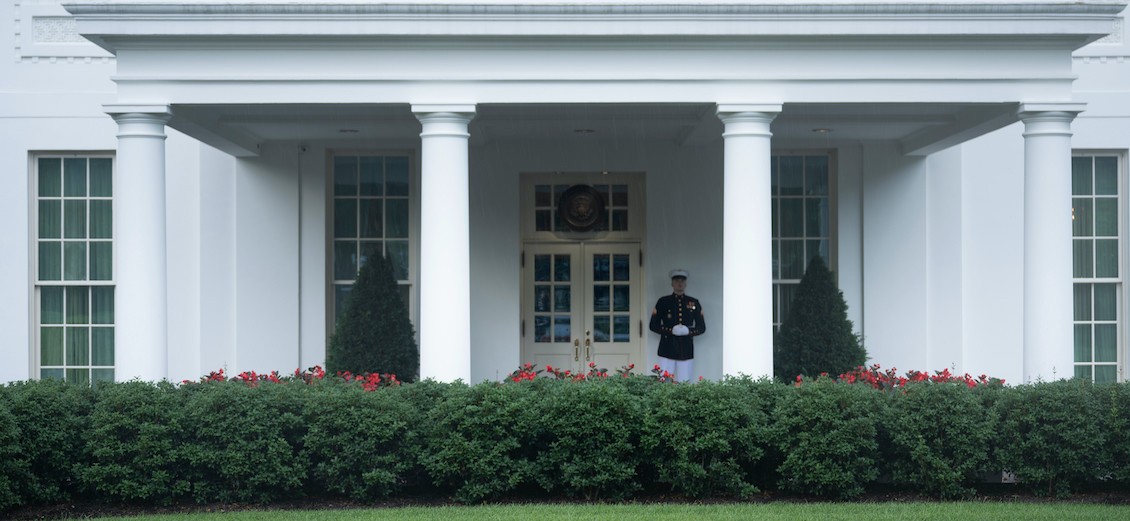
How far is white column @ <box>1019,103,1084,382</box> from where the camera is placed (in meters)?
8.61

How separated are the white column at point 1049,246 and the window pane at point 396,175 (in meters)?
7.24

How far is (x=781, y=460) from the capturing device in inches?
301

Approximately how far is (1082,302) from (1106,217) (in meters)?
1.12

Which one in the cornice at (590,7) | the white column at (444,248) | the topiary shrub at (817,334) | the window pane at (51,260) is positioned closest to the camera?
the cornice at (590,7)

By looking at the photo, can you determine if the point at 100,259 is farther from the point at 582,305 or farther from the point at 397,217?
the point at 582,305

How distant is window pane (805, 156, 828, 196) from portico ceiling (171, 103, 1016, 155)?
1.49 feet

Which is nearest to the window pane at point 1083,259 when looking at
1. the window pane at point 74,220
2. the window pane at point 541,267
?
the window pane at point 541,267

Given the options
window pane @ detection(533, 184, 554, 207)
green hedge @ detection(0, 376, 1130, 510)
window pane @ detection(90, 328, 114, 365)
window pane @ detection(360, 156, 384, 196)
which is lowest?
green hedge @ detection(0, 376, 1130, 510)

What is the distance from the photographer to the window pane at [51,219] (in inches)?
465

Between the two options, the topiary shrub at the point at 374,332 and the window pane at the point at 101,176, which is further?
the window pane at the point at 101,176

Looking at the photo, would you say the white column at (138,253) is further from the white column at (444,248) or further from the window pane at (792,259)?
the window pane at (792,259)

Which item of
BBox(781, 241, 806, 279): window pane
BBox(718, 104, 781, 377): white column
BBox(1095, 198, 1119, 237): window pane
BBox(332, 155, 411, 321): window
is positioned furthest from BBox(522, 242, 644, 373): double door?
BBox(1095, 198, 1119, 237): window pane

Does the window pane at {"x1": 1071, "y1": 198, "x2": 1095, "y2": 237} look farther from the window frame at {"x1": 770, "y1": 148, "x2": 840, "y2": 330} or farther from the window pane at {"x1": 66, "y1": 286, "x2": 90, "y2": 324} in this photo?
the window pane at {"x1": 66, "y1": 286, "x2": 90, "y2": 324}

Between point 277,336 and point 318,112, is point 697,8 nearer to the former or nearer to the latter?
point 318,112
